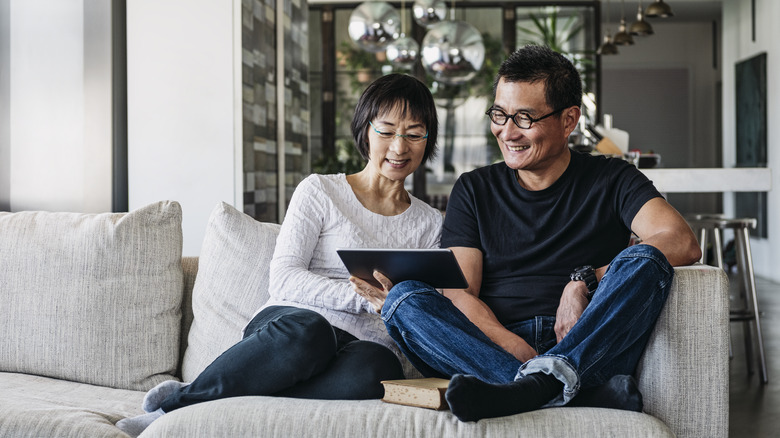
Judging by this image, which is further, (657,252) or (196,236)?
(196,236)

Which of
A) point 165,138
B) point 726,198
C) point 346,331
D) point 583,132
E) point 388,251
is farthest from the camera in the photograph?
point 726,198

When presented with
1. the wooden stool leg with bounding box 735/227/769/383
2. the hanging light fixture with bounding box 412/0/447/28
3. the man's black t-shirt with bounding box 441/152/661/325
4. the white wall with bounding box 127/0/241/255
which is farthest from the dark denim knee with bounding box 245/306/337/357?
the hanging light fixture with bounding box 412/0/447/28

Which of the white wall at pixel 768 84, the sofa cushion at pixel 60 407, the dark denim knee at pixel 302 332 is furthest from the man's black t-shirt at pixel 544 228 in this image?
the white wall at pixel 768 84

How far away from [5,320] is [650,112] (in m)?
9.50

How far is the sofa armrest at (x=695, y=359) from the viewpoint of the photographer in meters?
1.67

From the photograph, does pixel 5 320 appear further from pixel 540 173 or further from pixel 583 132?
pixel 583 132

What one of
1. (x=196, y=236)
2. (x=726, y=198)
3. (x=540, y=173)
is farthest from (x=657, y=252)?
(x=726, y=198)

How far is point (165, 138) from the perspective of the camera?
10.3 ft

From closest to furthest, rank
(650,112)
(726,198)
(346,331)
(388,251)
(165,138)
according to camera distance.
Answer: (388,251) < (346,331) < (165,138) < (726,198) < (650,112)

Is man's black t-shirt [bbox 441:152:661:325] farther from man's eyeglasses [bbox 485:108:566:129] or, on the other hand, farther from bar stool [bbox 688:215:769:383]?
bar stool [bbox 688:215:769:383]

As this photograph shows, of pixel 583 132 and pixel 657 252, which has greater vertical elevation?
pixel 583 132

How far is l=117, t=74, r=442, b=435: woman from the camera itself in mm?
1741

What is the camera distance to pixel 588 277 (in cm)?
186

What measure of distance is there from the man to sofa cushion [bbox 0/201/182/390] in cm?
70
